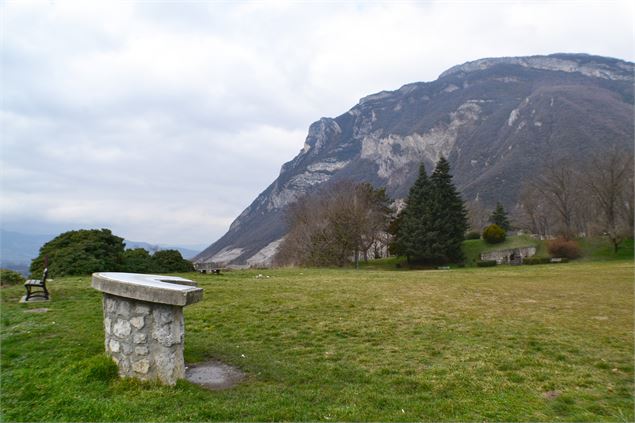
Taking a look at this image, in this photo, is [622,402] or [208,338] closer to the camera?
[622,402]

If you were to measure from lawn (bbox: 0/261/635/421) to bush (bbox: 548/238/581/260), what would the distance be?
27023mm

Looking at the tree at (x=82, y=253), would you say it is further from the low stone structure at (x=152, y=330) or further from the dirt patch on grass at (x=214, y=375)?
the low stone structure at (x=152, y=330)

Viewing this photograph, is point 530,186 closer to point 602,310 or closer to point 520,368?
point 602,310

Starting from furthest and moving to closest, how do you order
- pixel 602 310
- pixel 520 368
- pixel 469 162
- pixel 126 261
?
pixel 469 162
pixel 126 261
pixel 602 310
pixel 520 368

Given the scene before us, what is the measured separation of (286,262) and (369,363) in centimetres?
3723

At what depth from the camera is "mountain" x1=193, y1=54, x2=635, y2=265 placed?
303 ft

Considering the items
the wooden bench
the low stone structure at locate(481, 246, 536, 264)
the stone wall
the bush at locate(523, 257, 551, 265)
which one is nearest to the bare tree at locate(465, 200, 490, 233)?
the low stone structure at locate(481, 246, 536, 264)

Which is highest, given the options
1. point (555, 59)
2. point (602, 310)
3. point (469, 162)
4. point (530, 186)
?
point (555, 59)

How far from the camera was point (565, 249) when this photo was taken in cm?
3609

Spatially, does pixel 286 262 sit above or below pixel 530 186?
below

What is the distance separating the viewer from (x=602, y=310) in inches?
467

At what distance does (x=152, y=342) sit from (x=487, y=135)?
140333mm

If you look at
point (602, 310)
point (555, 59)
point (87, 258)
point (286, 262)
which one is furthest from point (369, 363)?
point (555, 59)

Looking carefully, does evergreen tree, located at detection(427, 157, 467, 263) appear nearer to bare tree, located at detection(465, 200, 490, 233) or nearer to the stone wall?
bare tree, located at detection(465, 200, 490, 233)
